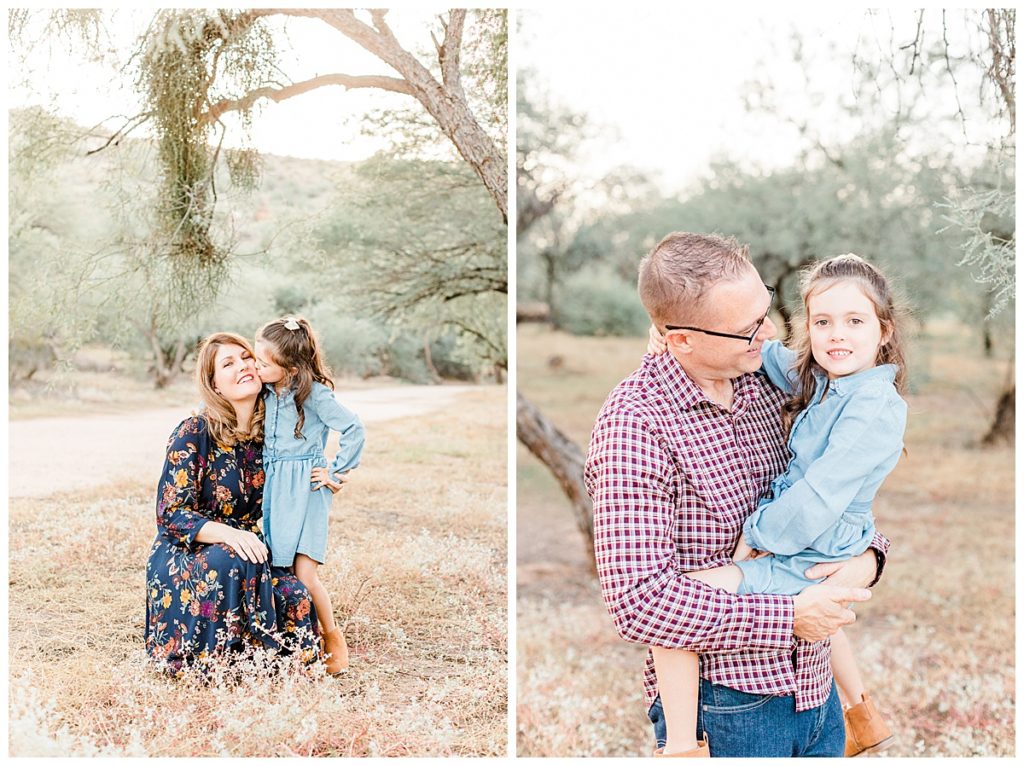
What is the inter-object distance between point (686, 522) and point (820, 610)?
0.30 m

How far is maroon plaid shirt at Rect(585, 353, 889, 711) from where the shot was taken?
1660 mm

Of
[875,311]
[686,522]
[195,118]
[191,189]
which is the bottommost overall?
[686,522]

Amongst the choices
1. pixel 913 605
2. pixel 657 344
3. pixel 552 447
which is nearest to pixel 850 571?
pixel 657 344

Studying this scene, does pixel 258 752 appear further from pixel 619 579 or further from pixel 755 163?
pixel 755 163

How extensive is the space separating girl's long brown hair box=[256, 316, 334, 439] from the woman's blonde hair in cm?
8

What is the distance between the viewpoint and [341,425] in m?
2.61

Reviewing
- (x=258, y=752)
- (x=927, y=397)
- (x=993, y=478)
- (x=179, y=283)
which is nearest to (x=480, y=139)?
(x=179, y=283)

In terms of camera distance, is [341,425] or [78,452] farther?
[78,452]

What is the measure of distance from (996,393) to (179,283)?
25.0ft

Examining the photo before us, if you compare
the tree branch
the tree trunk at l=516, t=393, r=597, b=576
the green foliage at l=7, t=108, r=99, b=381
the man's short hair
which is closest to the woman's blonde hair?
the green foliage at l=7, t=108, r=99, b=381

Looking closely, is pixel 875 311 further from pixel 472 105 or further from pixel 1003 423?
pixel 1003 423

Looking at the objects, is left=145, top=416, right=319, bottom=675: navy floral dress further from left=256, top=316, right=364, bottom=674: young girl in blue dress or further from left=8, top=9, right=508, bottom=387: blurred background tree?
left=8, top=9, right=508, bottom=387: blurred background tree

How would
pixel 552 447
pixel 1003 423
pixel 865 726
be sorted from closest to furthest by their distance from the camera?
pixel 865 726 < pixel 552 447 < pixel 1003 423

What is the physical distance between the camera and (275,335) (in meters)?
2.57
